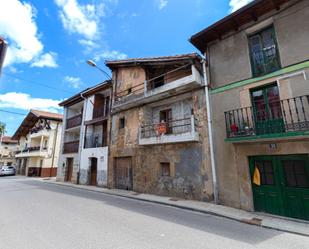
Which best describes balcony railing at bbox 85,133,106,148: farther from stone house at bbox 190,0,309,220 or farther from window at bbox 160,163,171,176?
stone house at bbox 190,0,309,220

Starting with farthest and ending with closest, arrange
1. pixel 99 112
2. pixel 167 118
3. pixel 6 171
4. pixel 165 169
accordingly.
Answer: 1. pixel 6 171
2. pixel 99 112
3. pixel 167 118
4. pixel 165 169

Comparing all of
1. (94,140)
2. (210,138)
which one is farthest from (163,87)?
(94,140)

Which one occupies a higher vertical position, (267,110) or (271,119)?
(267,110)

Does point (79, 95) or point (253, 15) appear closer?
point (253, 15)

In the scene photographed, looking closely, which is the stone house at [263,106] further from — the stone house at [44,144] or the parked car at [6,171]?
the parked car at [6,171]

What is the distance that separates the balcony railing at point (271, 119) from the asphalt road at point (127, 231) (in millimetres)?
3446

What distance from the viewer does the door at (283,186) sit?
20.9 ft

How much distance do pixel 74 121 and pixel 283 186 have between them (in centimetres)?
1832

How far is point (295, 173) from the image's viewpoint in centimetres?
661

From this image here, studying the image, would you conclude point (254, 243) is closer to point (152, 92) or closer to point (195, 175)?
point (195, 175)

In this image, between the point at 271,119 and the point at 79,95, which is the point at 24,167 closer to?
the point at 79,95

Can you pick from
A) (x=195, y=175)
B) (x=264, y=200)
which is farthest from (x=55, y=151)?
(x=264, y=200)

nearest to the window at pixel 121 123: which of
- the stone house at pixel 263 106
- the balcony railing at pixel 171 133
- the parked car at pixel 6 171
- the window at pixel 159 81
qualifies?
the balcony railing at pixel 171 133

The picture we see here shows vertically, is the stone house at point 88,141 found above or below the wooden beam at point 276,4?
below
